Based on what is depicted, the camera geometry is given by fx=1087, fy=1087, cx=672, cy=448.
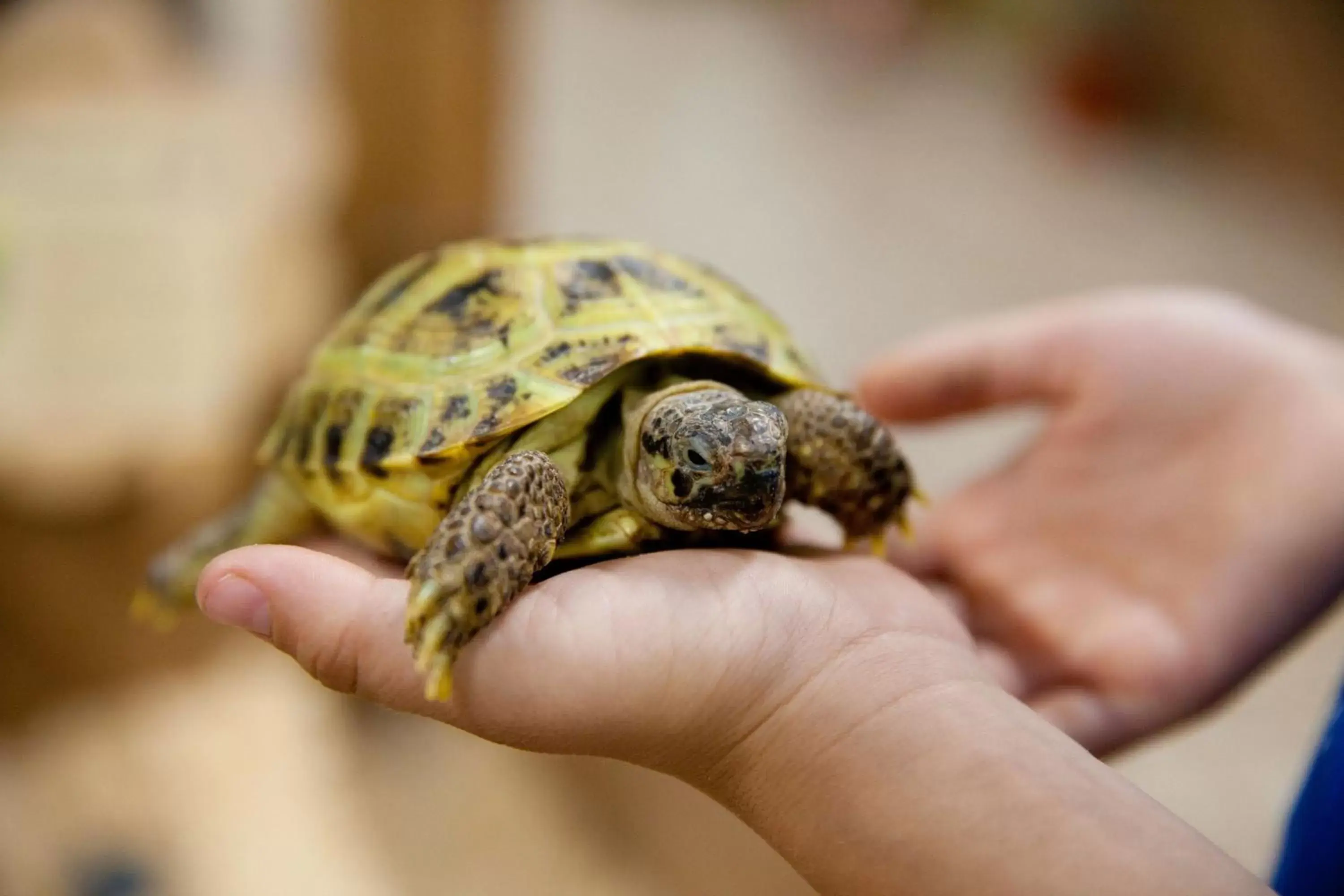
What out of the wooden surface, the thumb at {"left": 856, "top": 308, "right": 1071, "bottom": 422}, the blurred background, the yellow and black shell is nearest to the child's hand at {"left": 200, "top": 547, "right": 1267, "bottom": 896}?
the yellow and black shell

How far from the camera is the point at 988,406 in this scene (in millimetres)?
2211

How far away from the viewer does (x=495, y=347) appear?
1420mm

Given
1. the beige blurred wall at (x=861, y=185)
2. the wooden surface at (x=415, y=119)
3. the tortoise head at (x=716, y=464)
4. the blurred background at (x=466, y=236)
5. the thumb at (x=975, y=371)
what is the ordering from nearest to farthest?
the tortoise head at (x=716, y=464), the thumb at (x=975, y=371), the blurred background at (x=466, y=236), the beige blurred wall at (x=861, y=185), the wooden surface at (x=415, y=119)

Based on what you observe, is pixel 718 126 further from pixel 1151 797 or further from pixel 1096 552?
pixel 1151 797

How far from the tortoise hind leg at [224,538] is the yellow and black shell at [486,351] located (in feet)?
0.33

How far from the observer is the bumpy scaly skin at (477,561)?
3.52 ft

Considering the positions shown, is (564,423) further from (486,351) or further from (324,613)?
(324,613)

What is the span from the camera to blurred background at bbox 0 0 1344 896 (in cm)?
283

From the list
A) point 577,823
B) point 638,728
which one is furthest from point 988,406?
point 577,823

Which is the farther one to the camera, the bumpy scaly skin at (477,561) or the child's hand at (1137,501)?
the child's hand at (1137,501)

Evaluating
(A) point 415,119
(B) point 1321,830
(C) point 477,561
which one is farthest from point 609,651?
(A) point 415,119

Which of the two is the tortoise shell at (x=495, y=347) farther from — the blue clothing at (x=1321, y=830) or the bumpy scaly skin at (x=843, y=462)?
the blue clothing at (x=1321, y=830)

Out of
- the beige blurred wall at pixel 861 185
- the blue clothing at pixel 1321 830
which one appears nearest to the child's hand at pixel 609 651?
the blue clothing at pixel 1321 830

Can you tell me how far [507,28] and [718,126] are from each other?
1.00 m
